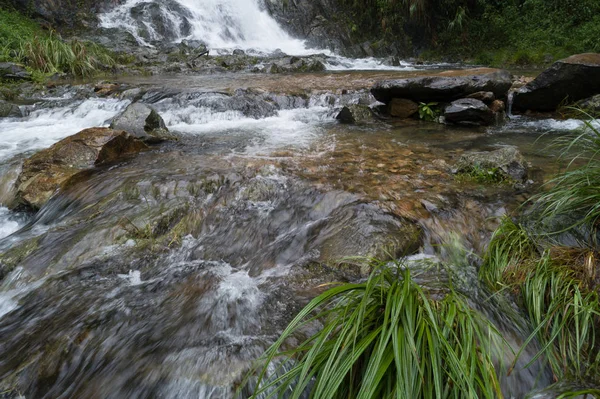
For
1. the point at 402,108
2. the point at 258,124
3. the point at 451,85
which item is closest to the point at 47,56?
the point at 258,124

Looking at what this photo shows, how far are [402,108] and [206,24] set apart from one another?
17.3 meters

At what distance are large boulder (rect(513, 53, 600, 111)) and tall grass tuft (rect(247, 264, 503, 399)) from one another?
6603 millimetres

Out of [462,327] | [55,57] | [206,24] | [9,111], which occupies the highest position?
[206,24]

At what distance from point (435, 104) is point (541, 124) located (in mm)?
1914

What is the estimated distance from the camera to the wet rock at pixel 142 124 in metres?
5.75

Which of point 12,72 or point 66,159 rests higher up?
point 12,72

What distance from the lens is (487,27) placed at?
59.6ft

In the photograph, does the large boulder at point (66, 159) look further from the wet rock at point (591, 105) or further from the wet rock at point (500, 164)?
the wet rock at point (591, 105)

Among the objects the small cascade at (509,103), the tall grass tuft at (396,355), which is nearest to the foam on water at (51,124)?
the tall grass tuft at (396,355)

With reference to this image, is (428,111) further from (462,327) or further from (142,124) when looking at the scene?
(462,327)

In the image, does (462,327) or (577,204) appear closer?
(462,327)

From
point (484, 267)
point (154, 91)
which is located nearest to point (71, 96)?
point (154, 91)

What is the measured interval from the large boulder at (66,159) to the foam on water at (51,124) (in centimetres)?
148

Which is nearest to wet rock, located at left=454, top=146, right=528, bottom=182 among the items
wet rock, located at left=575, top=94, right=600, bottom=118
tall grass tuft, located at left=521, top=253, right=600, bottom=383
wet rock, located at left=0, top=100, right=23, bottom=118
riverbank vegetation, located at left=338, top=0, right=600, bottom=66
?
tall grass tuft, located at left=521, top=253, right=600, bottom=383
